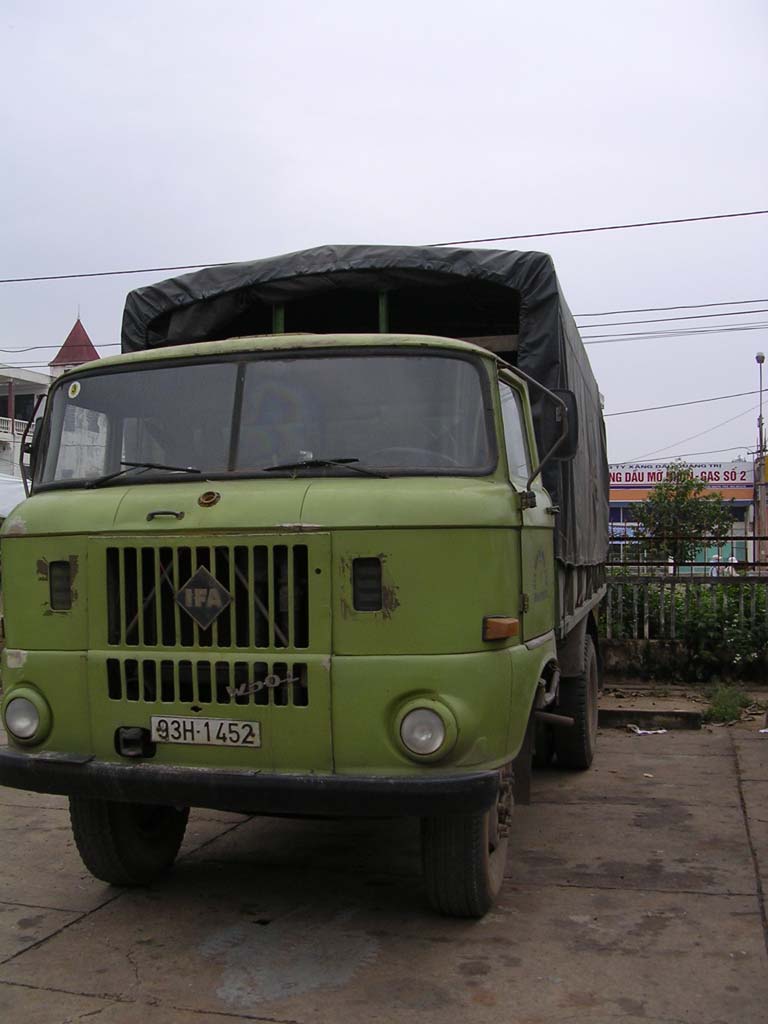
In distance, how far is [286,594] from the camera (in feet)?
12.8

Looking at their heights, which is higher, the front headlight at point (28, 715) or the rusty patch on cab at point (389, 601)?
the rusty patch on cab at point (389, 601)

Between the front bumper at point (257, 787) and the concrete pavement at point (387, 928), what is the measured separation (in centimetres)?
66

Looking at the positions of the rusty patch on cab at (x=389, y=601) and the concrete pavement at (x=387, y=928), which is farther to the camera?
the rusty patch on cab at (x=389, y=601)

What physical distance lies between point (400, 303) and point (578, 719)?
3139 mm

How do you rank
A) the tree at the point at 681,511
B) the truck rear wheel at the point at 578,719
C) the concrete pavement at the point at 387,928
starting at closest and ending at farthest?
the concrete pavement at the point at 387,928 < the truck rear wheel at the point at 578,719 < the tree at the point at 681,511

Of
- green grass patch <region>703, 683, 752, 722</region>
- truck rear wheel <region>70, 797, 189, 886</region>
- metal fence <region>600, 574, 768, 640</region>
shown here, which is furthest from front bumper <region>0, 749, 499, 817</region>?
metal fence <region>600, 574, 768, 640</region>

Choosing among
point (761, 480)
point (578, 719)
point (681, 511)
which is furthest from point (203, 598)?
point (761, 480)

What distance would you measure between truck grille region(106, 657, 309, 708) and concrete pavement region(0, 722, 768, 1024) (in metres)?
1.05

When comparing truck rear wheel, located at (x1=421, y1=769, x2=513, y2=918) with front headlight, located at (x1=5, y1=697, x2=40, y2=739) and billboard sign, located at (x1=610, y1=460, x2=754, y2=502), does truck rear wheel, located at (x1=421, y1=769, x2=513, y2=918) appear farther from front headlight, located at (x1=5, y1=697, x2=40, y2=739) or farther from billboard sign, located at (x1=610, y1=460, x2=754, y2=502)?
billboard sign, located at (x1=610, y1=460, x2=754, y2=502)

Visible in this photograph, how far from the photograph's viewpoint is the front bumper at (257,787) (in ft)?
12.2

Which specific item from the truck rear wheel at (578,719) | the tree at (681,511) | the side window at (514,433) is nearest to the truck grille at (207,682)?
the side window at (514,433)

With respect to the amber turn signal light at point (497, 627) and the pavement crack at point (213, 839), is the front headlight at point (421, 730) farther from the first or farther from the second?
the pavement crack at point (213, 839)

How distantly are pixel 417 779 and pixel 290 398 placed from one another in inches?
65.1

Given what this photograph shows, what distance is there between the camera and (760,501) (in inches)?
1430
